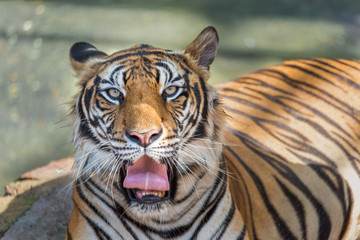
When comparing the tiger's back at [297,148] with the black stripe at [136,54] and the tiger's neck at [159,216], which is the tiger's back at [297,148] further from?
the black stripe at [136,54]

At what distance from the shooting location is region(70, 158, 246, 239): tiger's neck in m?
1.76

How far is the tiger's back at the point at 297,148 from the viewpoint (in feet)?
7.29

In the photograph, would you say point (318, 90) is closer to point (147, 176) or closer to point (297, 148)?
point (297, 148)

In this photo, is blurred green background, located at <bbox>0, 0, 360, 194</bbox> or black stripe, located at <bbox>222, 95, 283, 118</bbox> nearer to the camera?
black stripe, located at <bbox>222, 95, 283, 118</bbox>

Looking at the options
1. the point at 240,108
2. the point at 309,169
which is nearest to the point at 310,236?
the point at 309,169

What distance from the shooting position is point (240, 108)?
2582mm

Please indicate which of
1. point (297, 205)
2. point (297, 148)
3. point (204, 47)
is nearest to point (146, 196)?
point (204, 47)

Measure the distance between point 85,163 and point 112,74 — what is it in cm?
30

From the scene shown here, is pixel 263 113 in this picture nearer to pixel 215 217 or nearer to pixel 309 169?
pixel 309 169

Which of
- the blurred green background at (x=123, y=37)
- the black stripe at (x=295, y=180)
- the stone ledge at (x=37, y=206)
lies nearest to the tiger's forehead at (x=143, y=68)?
the black stripe at (x=295, y=180)

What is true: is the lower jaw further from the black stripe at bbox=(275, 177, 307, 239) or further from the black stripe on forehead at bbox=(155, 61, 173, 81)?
the black stripe at bbox=(275, 177, 307, 239)

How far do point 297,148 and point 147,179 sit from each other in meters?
1.04

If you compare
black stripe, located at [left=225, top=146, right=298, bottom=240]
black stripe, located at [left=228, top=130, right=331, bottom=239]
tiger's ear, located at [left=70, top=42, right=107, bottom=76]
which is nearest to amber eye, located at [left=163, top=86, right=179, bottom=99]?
tiger's ear, located at [left=70, top=42, right=107, bottom=76]

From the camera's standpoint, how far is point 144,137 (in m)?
1.51
